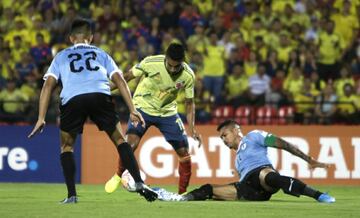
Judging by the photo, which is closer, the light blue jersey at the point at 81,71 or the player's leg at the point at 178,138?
the light blue jersey at the point at 81,71

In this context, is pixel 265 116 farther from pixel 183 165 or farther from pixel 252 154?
pixel 252 154

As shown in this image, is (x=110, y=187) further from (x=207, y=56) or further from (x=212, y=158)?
(x=207, y=56)

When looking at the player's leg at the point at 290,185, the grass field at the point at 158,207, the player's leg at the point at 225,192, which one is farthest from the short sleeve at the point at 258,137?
the grass field at the point at 158,207

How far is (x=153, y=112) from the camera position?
1522 cm

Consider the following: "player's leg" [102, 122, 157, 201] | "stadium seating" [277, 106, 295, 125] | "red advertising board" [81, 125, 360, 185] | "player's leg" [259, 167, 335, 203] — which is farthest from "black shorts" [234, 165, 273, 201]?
"stadium seating" [277, 106, 295, 125]

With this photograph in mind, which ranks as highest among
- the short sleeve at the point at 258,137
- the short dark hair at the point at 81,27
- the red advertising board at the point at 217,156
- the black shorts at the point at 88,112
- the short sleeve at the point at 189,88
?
the short dark hair at the point at 81,27

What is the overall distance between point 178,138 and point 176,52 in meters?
1.42

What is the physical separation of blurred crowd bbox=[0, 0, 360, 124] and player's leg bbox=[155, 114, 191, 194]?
5488 millimetres

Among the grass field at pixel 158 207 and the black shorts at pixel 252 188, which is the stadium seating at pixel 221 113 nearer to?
the grass field at pixel 158 207

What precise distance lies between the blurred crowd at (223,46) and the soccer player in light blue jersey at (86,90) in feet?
25.4

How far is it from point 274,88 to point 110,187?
25.0 feet

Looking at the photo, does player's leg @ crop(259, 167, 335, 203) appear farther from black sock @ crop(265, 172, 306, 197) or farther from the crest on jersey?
the crest on jersey

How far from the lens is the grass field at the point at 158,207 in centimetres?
1150

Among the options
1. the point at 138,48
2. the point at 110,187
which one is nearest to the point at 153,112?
the point at 110,187
